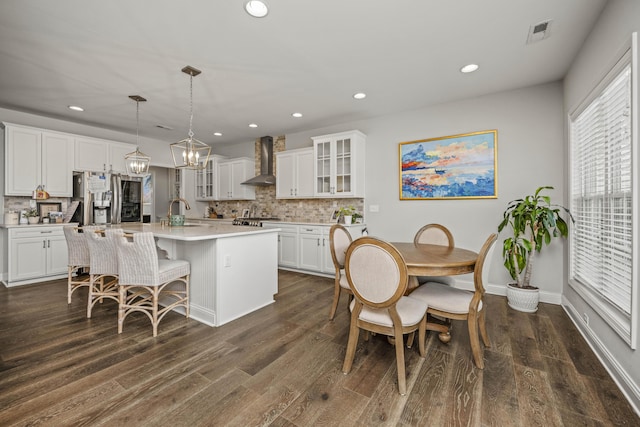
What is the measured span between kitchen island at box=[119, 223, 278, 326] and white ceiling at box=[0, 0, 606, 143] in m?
1.71

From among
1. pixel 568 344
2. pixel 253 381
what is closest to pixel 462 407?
pixel 253 381

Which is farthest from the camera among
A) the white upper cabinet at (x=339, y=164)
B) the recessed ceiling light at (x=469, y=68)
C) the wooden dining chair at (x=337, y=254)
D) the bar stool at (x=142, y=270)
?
the white upper cabinet at (x=339, y=164)

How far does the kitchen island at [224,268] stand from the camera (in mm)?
2553

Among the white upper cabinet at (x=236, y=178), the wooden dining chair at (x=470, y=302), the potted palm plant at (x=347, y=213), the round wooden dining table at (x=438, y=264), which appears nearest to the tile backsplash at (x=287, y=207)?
the potted palm plant at (x=347, y=213)

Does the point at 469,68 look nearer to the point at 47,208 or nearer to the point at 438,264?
the point at 438,264

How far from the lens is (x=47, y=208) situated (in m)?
4.46

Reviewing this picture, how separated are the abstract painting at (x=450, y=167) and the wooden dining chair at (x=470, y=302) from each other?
1869 mm

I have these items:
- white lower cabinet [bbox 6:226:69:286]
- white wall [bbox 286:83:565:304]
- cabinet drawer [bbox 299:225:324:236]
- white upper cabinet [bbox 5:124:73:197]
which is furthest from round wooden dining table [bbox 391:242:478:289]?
white upper cabinet [bbox 5:124:73:197]

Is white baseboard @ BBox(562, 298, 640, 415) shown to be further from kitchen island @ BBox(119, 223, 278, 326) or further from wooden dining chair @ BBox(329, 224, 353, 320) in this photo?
kitchen island @ BBox(119, 223, 278, 326)

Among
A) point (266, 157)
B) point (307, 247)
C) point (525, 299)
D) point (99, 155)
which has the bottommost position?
point (525, 299)

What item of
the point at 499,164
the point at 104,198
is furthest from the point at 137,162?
the point at 499,164

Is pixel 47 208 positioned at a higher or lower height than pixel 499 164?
lower

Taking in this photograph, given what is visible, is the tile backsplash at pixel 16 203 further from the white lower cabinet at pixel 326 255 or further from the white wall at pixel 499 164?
the white wall at pixel 499 164

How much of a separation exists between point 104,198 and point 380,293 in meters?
5.15
